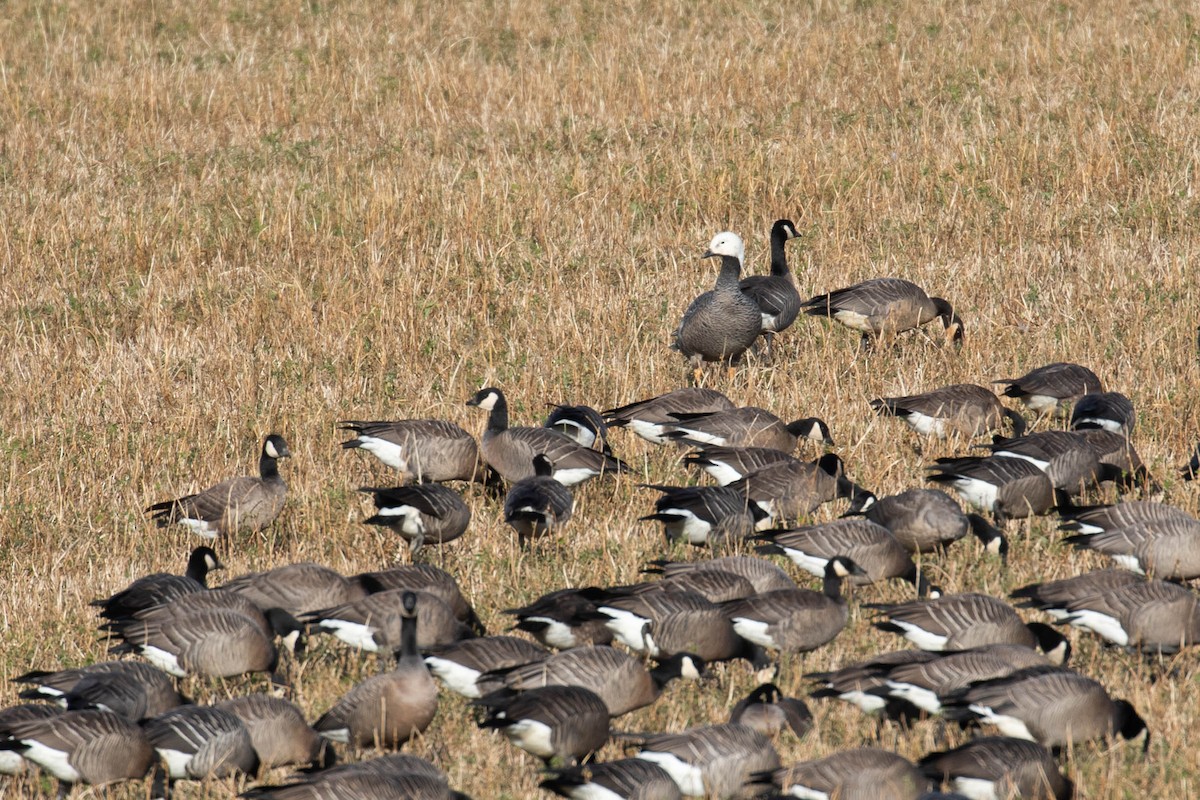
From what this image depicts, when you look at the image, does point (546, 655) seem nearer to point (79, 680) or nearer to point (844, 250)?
point (79, 680)

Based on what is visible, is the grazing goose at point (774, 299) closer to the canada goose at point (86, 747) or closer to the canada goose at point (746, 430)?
the canada goose at point (746, 430)

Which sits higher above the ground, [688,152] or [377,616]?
[688,152]

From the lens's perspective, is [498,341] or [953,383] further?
[498,341]

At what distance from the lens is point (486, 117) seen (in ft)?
61.6

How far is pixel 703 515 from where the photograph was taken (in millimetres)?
8727

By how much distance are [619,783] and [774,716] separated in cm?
99

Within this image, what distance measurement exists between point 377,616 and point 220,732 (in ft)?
4.72

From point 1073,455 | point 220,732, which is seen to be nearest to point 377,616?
point 220,732

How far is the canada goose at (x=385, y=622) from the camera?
24.2 ft

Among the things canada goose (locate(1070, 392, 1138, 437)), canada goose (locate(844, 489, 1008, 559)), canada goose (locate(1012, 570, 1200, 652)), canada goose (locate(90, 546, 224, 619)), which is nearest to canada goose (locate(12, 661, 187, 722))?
canada goose (locate(90, 546, 224, 619))

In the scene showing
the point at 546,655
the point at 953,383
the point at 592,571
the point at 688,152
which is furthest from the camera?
the point at 688,152

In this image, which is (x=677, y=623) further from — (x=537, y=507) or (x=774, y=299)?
(x=774, y=299)

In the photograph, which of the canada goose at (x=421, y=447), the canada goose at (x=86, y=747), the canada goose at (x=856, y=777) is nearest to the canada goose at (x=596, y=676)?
the canada goose at (x=856, y=777)

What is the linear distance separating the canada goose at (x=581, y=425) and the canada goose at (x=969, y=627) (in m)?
3.72
